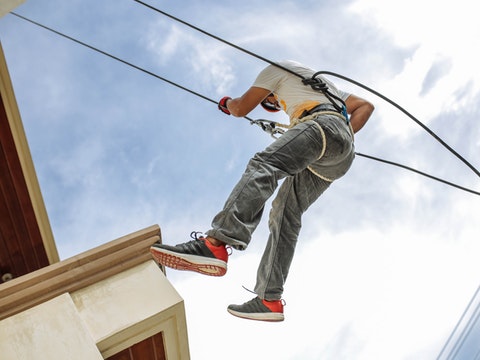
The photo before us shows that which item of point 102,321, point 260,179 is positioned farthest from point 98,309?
point 260,179

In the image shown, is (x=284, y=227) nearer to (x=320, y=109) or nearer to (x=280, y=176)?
(x=280, y=176)

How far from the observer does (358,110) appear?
10.9 ft

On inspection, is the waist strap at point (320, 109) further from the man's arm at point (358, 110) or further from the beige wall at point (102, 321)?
Answer: the beige wall at point (102, 321)

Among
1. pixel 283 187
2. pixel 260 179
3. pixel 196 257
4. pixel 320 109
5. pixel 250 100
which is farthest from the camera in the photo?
pixel 283 187

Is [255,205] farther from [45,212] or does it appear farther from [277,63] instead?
[45,212]

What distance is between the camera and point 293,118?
3.01 metres

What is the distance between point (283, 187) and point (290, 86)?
0.71m

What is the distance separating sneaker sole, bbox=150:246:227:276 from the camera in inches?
95.7

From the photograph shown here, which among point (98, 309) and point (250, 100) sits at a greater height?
point (250, 100)

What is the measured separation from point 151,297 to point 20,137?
209cm

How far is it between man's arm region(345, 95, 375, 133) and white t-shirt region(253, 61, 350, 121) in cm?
30

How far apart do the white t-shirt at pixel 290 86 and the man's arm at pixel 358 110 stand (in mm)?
302

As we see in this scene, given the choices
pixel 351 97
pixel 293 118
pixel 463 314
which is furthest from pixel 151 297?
pixel 463 314

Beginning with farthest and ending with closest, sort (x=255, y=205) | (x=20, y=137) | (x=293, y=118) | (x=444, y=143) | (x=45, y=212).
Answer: (x=45, y=212), (x=20, y=137), (x=444, y=143), (x=293, y=118), (x=255, y=205)
